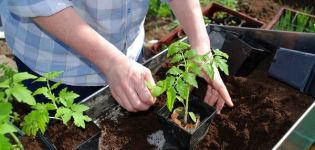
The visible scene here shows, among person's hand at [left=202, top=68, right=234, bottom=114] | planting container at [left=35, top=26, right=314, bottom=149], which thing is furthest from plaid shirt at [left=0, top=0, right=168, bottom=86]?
person's hand at [left=202, top=68, right=234, bottom=114]

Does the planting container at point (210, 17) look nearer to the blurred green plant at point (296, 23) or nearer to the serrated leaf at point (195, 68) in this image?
the blurred green plant at point (296, 23)

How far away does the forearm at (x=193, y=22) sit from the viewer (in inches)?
65.4

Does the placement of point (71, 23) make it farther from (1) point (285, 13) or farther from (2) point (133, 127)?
(1) point (285, 13)

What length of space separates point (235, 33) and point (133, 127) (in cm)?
77

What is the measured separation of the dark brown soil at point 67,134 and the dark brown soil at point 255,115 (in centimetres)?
45

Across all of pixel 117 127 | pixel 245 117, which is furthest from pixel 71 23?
pixel 245 117

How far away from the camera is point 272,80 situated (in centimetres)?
190

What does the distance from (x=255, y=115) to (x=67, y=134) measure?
817mm

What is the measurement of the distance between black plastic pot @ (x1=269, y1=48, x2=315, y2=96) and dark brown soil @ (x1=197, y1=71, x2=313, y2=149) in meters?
0.04

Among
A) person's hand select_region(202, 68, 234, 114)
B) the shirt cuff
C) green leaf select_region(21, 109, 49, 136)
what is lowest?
person's hand select_region(202, 68, 234, 114)

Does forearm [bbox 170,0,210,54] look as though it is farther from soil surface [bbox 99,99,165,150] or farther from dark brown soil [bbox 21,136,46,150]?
dark brown soil [bbox 21,136,46,150]

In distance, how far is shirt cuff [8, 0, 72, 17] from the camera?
4.31 ft

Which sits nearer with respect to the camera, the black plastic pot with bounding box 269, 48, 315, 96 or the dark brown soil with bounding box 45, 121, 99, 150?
the dark brown soil with bounding box 45, 121, 99, 150

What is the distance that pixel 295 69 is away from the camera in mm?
1819
